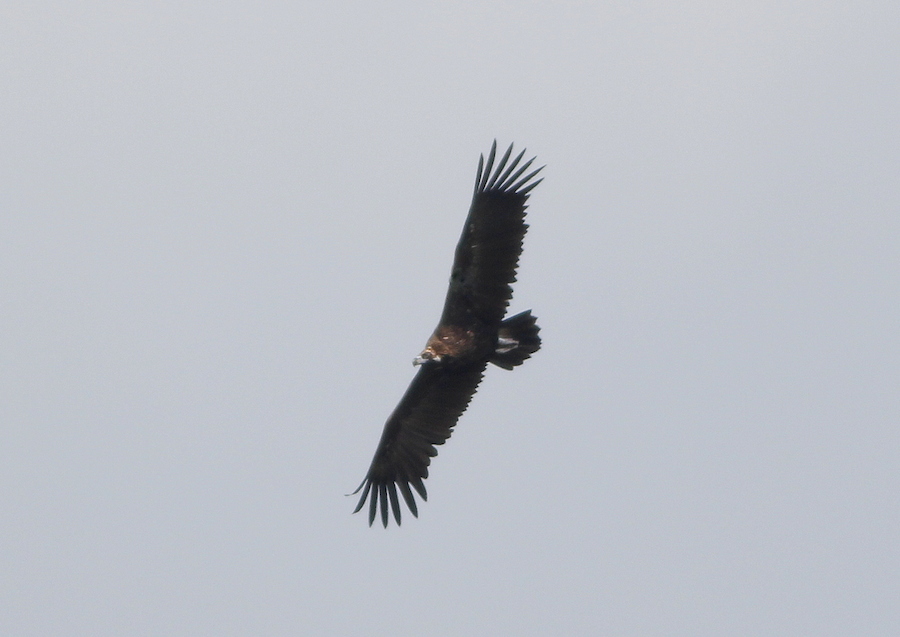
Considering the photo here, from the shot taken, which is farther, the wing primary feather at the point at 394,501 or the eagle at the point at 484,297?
the wing primary feather at the point at 394,501

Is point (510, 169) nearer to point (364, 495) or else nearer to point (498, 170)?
point (498, 170)

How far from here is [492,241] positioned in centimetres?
1881

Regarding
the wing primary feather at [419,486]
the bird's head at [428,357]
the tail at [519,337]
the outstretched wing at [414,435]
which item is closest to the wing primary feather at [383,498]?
the outstretched wing at [414,435]

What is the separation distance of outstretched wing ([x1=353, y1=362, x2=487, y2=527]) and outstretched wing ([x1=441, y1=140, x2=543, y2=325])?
1.59 meters

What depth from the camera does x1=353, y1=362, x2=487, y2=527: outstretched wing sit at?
20.4 meters

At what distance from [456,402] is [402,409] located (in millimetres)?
735

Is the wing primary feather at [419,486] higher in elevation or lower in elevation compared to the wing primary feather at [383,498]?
higher

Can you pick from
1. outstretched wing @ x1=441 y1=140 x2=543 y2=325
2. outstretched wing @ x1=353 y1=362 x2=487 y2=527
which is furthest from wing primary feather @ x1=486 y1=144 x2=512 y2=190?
outstretched wing @ x1=353 y1=362 x2=487 y2=527

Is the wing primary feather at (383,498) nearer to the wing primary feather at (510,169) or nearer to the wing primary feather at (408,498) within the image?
the wing primary feather at (408,498)

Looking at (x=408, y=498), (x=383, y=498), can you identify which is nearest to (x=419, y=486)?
(x=408, y=498)

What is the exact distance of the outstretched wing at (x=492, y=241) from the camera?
740 inches

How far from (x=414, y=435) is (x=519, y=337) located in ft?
8.69

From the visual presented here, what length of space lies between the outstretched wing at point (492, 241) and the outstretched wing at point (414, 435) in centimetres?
159

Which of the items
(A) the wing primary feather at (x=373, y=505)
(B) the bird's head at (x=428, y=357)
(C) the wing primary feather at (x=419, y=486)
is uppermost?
(B) the bird's head at (x=428, y=357)
